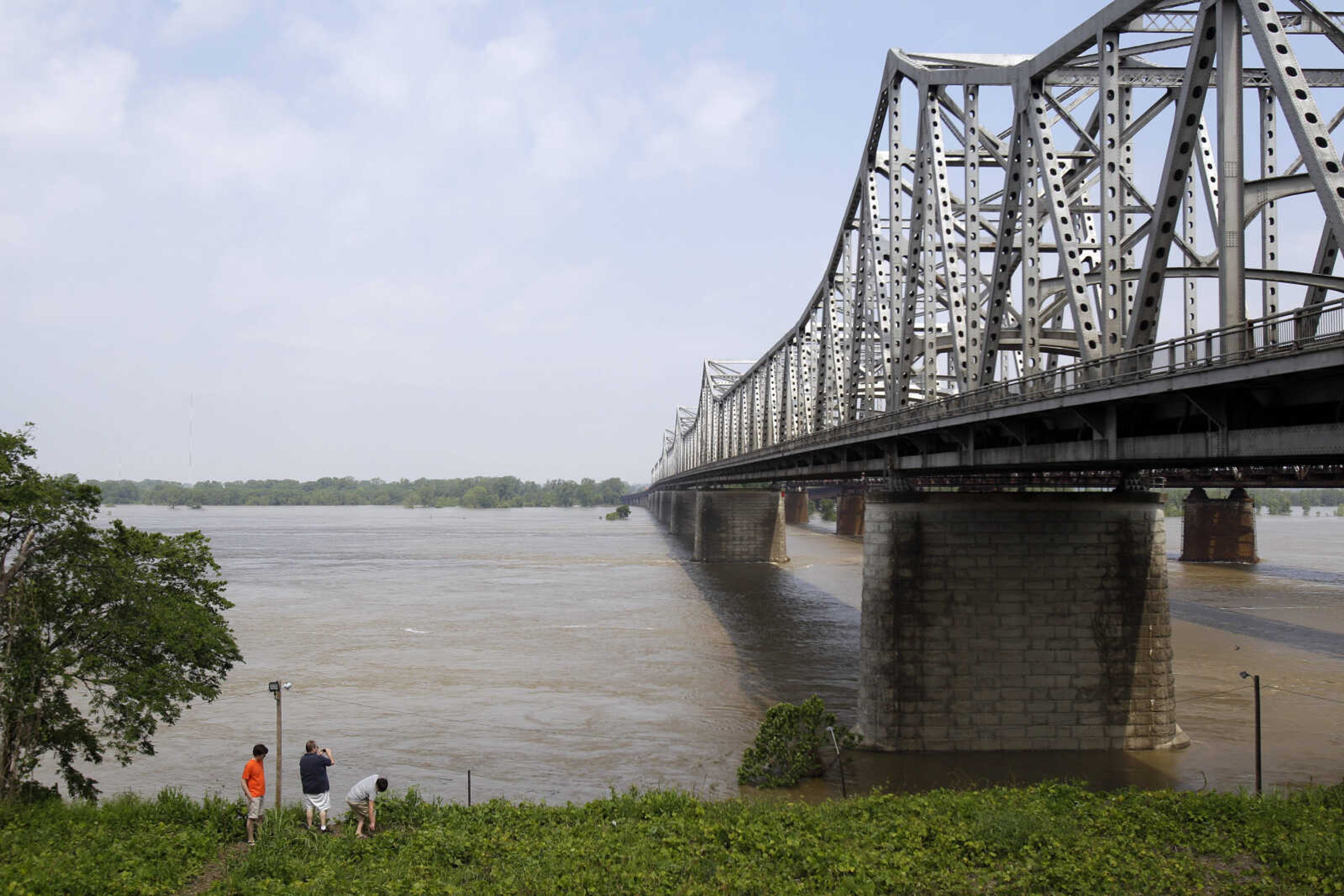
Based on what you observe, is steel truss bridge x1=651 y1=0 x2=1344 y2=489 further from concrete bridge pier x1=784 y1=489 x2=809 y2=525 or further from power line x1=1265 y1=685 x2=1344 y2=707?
concrete bridge pier x1=784 y1=489 x2=809 y2=525

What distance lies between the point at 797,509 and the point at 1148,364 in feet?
436

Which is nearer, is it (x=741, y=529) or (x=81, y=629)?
(x=81, y=629)

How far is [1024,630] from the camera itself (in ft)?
67.5

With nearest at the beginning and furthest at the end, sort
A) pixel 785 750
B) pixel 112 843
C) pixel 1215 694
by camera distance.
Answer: pixel 112 843, pixel 785 750, pixel 1215 694

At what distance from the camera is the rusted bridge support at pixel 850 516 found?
111m

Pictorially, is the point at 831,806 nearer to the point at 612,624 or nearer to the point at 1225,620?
the point at 612,624

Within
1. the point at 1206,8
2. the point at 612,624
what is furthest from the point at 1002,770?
the point at 612,624

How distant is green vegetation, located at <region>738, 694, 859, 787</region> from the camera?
1897 cm

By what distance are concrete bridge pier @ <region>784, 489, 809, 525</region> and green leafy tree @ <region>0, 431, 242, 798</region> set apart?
129m

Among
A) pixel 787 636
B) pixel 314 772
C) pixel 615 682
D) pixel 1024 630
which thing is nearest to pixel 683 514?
pixel 787 636

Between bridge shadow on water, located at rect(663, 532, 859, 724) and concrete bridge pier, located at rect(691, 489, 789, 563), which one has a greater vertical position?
concrete bridge pier, located at rect(691, 489, 789, 563)

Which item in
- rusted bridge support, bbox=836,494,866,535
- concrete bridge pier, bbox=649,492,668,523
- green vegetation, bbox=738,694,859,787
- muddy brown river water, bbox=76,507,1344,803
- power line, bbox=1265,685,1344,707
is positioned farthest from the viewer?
concrete bridge pier, bbox=649,492,668,523

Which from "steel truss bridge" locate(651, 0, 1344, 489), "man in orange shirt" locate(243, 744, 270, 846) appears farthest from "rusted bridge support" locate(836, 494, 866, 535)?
"man in orange shirt" locate(243, 744, 270, 846)

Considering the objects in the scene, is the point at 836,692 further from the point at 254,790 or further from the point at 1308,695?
the point at 254,790
